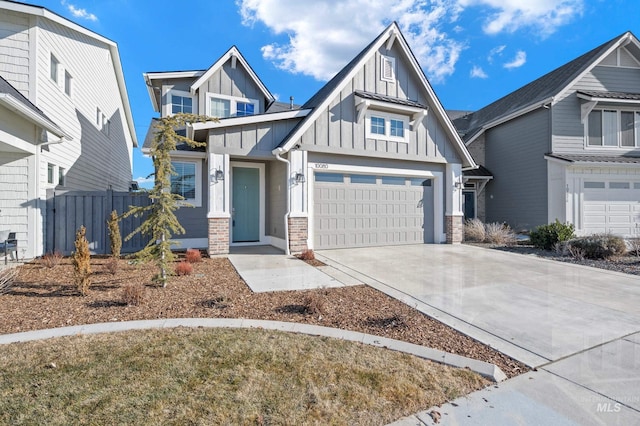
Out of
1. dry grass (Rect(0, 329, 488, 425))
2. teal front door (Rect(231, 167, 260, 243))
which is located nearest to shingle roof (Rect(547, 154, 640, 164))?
teal front door (Rect(231, 167, 260, 243))

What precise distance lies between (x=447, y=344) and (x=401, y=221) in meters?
8.15

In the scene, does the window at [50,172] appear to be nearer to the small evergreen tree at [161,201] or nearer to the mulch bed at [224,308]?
the mulch bed at [224,308]

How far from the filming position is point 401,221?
11.4 metres

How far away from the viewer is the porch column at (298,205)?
30.6 ft

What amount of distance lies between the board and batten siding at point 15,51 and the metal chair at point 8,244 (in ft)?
12.4

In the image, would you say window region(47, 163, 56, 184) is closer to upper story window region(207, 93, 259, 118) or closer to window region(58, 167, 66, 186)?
window region(58, 167, 66, 186)

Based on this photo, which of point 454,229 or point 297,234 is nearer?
point 297,234

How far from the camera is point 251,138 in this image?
9.28m

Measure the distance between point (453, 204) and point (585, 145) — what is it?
24.9ft

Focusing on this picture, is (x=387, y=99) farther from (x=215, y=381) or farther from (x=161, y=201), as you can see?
(x=215, y=381)

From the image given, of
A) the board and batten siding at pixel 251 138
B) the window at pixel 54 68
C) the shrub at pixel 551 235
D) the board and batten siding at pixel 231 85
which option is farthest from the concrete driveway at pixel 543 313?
the window at pixel 54 68

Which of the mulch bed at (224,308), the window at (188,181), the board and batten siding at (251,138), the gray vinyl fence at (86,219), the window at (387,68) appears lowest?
the mulch bed at (224,308)

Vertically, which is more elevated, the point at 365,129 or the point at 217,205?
the point at 365,129

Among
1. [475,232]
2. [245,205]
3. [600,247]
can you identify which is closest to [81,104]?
[245,205]
